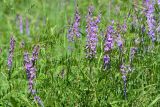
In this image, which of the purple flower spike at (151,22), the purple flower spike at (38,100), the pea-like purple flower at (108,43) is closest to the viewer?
the purple flower spike at (38,100)

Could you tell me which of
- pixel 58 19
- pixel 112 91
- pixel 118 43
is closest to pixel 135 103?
pixel 112 91

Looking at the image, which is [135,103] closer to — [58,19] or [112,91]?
[112,91]

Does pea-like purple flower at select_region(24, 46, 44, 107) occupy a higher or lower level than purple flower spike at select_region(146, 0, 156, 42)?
lower

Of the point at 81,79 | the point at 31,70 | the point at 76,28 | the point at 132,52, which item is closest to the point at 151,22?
the point at 132,52

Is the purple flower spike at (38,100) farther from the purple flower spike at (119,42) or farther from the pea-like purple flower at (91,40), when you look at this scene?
the purple flower spike at (119,42)

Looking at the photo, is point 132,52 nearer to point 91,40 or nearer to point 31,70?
point 91,40

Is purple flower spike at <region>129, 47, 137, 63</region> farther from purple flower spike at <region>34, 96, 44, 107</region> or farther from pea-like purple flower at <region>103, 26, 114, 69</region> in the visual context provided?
purple flower spike at <region>34, 96, 44, 107</region>

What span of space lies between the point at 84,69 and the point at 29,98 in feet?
1.38

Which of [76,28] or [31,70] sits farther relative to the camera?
[76,28]

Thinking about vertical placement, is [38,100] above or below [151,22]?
below

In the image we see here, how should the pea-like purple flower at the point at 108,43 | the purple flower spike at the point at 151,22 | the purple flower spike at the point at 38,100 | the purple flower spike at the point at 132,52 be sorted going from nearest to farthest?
the purple flower spike at the point at 38,100, the pea-like purple flower at the point at 108,43, the purple flower spike at the point at 132,52, the purple flower spike at the point at 151,22

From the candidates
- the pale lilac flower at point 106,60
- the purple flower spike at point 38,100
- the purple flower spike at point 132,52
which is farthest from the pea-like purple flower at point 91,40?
the purple flower spike at point 38,100

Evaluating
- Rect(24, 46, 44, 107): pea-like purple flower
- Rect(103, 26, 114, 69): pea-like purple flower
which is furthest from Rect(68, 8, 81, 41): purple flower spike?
Rect(24, 46, 44, 107): pea-like purple flower

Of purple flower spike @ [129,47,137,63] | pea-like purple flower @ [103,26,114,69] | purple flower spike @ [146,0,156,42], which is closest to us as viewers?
pea-like purple flower @ [103,26,114,69]
